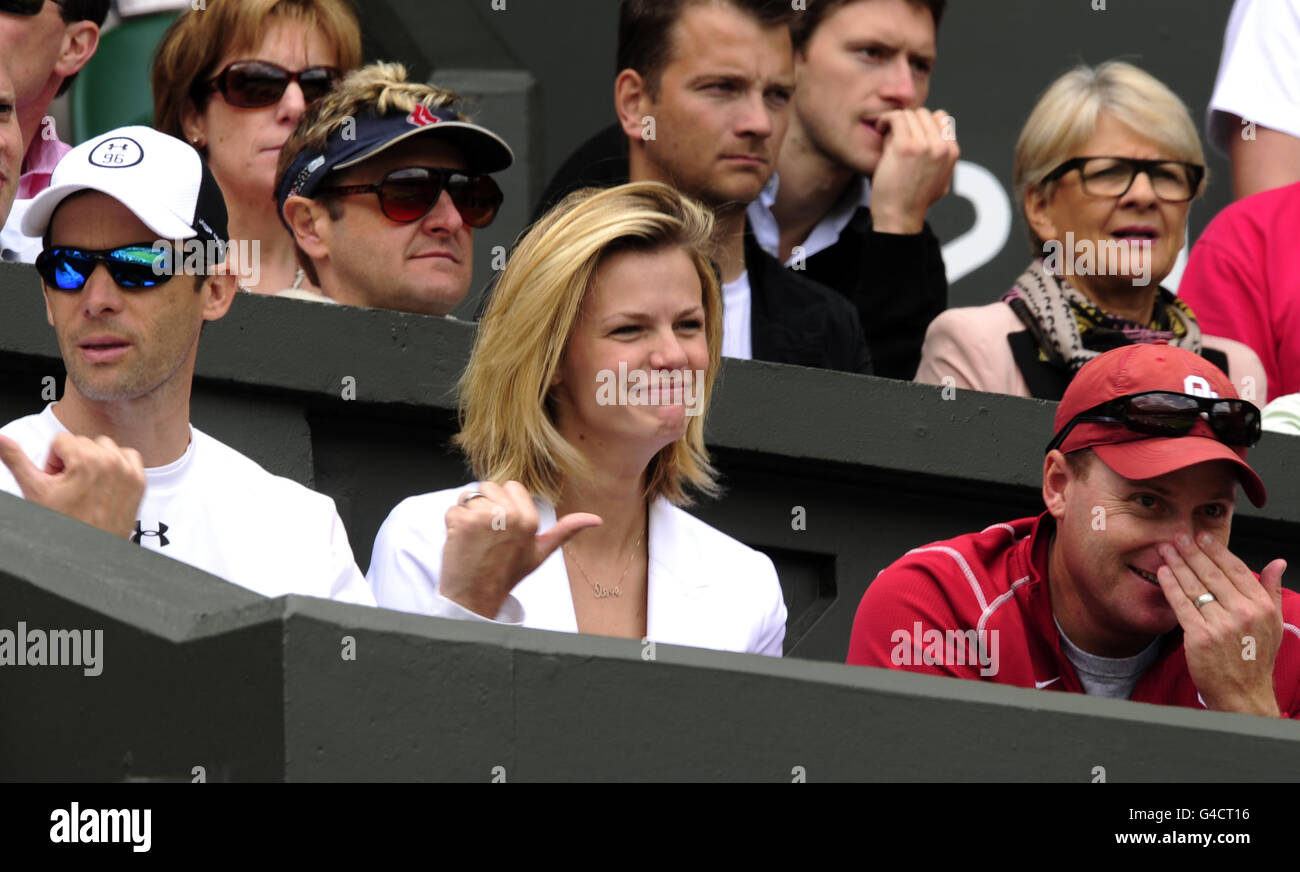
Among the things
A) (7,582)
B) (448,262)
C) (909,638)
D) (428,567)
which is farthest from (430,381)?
(7,582)

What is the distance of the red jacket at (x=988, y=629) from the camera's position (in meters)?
3.84

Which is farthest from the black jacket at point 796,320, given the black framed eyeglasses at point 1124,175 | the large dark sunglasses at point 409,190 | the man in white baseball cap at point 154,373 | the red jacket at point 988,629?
the man in white baseball cap at point 154,373

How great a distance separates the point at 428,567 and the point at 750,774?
1035 mm

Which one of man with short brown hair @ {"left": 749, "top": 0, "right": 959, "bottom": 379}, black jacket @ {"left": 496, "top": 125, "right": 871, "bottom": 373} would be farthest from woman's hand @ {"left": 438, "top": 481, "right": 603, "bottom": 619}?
man with short brown hair @ {"left": 749, "top": 0, "right": 959, "bottom": 379}

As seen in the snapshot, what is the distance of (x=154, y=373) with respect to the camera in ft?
12.1

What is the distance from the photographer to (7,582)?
2996 millimetres

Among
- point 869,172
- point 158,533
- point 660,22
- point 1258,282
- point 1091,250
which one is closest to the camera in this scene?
point 158,533

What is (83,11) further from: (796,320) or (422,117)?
(796,320)

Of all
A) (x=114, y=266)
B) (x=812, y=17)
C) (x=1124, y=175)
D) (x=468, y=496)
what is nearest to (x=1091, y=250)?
(x=1124, y=175)

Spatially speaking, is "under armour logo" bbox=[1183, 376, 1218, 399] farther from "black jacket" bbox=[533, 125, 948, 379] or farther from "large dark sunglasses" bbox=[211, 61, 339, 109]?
"large dark sunglasses" bbox=[211, 61, 339, 109]

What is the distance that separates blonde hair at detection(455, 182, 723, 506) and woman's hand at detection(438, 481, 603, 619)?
1.65 ft

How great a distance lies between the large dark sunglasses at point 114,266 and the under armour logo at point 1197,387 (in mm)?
1840

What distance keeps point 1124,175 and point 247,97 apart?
206cm

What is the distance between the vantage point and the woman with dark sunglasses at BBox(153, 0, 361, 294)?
16.1 feet
